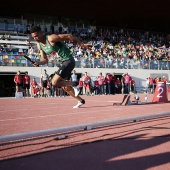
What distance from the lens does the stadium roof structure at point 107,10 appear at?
2766 centimetres

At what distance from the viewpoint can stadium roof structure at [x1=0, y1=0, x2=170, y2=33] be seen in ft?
90.8

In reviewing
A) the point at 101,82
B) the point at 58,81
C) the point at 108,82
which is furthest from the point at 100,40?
A: the point at 58,81

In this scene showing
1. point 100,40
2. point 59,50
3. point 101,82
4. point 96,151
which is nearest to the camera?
point 96,151

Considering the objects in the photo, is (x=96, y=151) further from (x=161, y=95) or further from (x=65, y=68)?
(x=161, y=95)

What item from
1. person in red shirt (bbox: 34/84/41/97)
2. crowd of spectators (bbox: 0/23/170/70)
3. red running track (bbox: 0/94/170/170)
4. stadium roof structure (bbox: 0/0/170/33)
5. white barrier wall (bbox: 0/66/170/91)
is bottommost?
red running track (bbox: 0/94/170/170)

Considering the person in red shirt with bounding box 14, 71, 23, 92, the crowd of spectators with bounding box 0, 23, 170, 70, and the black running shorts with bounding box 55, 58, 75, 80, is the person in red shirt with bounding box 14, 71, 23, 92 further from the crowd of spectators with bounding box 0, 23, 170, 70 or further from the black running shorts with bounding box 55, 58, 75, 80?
the black running shorts with bounding box 55, 58, 75, 80

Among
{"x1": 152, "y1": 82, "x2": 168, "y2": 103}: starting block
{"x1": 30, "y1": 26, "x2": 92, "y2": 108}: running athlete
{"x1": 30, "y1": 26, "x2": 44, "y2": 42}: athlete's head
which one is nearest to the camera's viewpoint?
{"x1": 30, "y1": 26, "x2": 44, "y2": 42}: athlete's head

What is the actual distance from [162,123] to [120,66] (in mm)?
18133

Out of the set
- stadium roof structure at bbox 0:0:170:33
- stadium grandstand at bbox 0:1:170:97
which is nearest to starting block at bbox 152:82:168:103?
stadium grandstand at bbox 0:1:170:97

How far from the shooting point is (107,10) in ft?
102

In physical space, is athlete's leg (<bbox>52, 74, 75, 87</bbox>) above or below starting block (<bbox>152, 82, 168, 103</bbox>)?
above

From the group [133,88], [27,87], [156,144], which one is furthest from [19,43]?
[156,144]

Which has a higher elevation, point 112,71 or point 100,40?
point 100,40

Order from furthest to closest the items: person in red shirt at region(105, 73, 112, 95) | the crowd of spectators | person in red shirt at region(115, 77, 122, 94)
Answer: the crowd of spectators, person in red shirt at region(115, 77, 122, 94), person in red shirt at region(105, 73, 112, 95)
